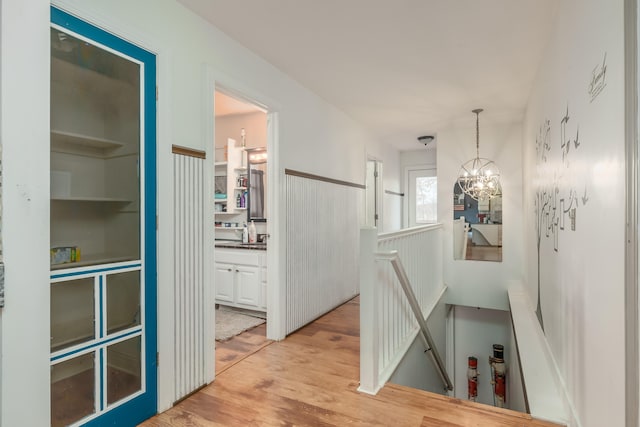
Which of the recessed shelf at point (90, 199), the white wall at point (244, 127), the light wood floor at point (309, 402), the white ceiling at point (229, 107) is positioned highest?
the white ceiling at point (229, 107)

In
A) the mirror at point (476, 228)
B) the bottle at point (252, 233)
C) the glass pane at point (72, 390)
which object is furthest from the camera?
the mirror at point (476, 228)

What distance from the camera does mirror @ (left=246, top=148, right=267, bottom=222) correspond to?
178 inches

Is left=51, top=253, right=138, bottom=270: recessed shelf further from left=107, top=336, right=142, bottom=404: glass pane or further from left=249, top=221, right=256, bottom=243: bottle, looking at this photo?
left=249, top=221, right=256, bottom=243: bottle

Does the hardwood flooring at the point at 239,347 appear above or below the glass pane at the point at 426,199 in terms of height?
below

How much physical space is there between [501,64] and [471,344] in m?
4.24

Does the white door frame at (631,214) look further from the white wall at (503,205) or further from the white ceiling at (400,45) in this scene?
the white wall at (503,205)

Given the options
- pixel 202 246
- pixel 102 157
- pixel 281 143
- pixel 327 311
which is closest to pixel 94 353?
pixel 202 246

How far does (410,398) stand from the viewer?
7.21ft

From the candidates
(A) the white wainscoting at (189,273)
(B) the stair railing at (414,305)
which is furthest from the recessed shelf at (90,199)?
(B) the stair railing at (414,305)

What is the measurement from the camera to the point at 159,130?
205cm

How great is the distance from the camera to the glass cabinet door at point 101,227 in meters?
1.64

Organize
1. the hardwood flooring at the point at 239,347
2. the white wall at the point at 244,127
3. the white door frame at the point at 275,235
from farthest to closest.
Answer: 1. the white wall at the point at 244,127
2. the white door frame at the point at 275,235
3. the hardwood flooring at the point at 239,347

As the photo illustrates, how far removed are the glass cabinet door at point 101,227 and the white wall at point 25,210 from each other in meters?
0.79

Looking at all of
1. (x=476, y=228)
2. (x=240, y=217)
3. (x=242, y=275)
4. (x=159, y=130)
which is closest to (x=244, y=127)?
(x=240, y=217)
